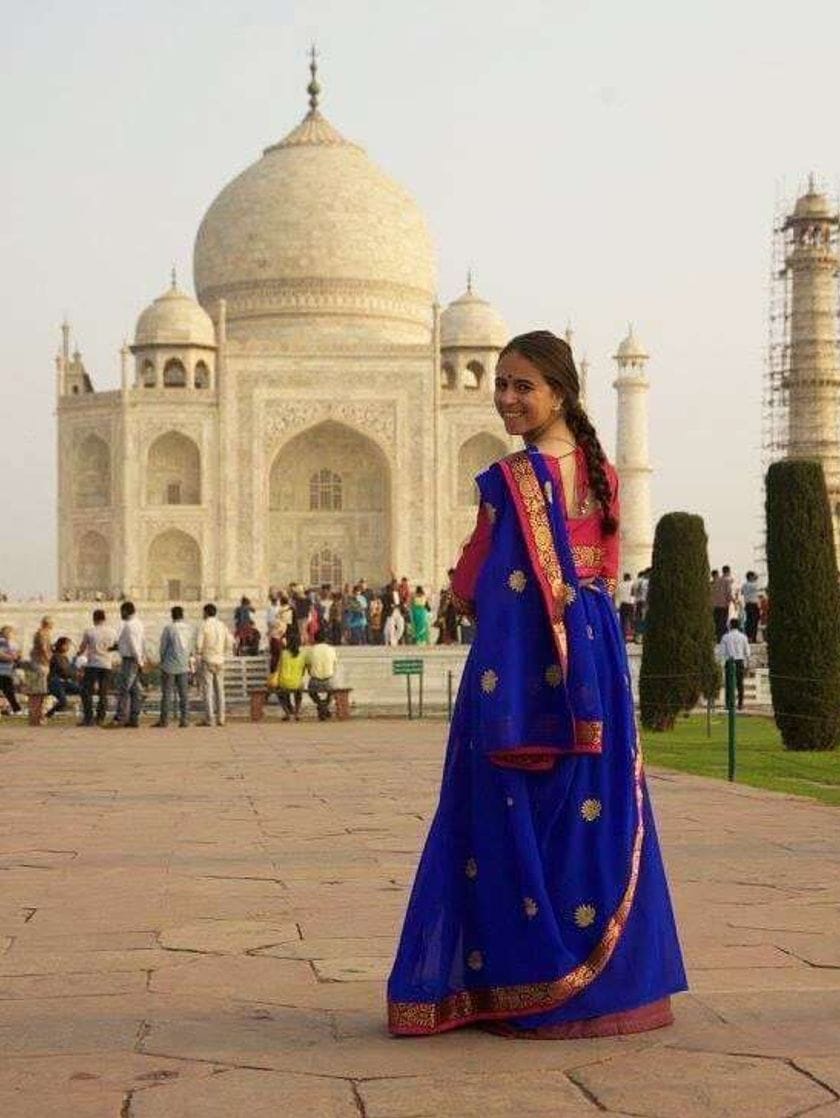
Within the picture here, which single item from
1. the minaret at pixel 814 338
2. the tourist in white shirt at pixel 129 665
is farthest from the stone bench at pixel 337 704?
the minaret at pixel 814 338

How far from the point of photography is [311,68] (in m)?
45.6

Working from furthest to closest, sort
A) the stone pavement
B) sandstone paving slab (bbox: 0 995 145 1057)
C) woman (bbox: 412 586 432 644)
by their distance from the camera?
woman (bbox: 412 586 432 644) → sandstone paving slab (bbox: 0 995 145 1057) → the stone pavement

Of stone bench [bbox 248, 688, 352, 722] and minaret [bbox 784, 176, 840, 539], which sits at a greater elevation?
minaret [bbox 784, 176, 840, 539]

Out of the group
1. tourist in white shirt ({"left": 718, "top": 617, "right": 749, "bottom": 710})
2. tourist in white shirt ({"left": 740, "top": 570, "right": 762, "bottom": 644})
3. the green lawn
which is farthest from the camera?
tourist in white shirt ({"left": 740, "top": 570, "right": 762, "bottom": 644})

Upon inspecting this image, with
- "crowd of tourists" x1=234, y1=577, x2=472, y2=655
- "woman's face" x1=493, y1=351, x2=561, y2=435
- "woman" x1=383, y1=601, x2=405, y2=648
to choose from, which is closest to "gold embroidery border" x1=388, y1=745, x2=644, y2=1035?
"woman's face" x1=493, y1=351, x2=561, y2=435

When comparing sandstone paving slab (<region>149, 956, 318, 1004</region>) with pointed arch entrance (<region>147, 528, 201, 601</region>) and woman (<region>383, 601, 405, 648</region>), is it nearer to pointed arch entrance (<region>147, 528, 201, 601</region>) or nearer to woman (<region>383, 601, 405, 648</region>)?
woman (<region>383, 601, 405, 648</region>)

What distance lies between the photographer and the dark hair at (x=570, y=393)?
373cm

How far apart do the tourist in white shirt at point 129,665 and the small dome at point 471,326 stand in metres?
26.5

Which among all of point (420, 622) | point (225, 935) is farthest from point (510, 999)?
point (420, 622)

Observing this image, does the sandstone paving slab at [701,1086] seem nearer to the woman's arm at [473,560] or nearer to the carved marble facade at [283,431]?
the woman's arm at [473,560]

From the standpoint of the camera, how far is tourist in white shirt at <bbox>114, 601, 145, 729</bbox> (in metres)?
16.0

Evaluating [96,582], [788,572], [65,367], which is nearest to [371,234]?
[65,367]

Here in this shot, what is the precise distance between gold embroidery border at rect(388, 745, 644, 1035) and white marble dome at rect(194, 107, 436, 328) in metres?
38.9

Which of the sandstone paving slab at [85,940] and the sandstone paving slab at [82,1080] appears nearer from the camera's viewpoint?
the sandstone paving slab at [82,1080]
